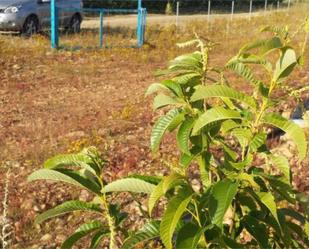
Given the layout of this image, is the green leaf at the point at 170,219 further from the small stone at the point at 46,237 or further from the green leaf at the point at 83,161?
the small stone at the point at 46,237

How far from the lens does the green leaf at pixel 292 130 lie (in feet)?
7.04

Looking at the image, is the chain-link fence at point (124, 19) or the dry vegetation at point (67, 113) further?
the chain-link fence at point (124, 19)

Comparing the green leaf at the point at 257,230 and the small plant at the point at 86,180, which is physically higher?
the small plant at the point at 86,180

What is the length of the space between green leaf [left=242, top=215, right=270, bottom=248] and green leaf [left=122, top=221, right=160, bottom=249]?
404mm

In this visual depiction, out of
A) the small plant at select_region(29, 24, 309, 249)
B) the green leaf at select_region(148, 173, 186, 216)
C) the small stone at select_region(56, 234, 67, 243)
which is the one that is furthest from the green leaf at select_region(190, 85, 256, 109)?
the small stone at select_region(56, 234, 67, 243)

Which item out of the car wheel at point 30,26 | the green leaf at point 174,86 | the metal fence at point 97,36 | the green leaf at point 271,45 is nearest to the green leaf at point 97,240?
the green leaf at point 174,86

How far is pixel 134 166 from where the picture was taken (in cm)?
632

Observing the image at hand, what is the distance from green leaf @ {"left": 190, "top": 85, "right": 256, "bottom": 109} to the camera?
7.27 ft

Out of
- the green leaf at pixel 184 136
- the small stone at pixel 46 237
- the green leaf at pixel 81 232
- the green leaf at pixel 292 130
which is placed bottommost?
the small stone at pixel 46 237

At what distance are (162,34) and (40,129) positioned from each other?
11.3 m

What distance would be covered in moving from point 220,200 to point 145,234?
0.45 m

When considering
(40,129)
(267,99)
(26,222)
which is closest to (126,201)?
(26,222)

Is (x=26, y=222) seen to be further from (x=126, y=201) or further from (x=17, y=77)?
(x=17, y=77)

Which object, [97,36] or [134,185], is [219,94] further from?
[97,36]
